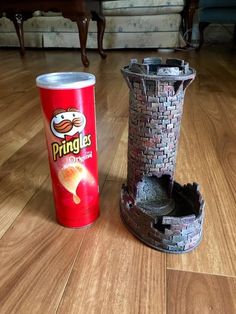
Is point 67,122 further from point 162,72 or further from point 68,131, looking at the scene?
point 162,72

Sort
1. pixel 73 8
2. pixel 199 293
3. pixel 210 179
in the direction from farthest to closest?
pixel 73 8, pixel 210 179, pixel 199 293

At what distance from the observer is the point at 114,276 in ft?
1.41

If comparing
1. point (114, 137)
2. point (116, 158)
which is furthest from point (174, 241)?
point (114, 137)

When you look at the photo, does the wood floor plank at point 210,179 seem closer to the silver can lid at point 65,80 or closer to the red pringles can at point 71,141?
the red pringles can at point 71,141

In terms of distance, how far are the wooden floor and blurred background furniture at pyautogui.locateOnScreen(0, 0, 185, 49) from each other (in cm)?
213

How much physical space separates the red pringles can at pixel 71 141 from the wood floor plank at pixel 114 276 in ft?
0.19

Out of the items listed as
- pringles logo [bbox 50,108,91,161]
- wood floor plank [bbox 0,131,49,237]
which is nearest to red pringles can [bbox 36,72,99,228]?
pringles logo [bbox 50,108,91,161]

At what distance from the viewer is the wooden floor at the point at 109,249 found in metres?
0.39

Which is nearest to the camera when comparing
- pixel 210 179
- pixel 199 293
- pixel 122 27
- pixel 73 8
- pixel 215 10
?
pixel 199 293

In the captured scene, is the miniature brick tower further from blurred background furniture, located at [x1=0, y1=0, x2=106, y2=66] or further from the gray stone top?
blurred background furniture, located at [x1=0, y1=0, x2=106, y2=66]

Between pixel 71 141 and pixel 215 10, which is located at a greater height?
pixel 215 10

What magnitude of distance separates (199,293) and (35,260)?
0.25 metres

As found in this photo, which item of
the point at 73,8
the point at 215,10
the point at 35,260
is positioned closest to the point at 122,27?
the point at 215,10

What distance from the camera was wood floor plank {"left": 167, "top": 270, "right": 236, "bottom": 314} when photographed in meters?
0.38
